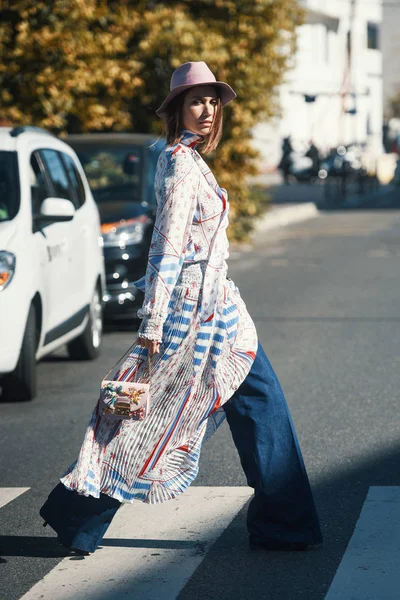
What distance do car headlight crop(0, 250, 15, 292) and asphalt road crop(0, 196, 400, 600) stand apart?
851 millimetres

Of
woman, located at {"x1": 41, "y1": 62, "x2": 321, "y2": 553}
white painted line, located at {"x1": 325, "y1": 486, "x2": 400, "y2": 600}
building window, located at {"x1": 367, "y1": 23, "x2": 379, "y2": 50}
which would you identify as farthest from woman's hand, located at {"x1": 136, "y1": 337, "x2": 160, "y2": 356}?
building window, located at {"x1": 367, "y1": 23, "x2": 379, "y2": 50}

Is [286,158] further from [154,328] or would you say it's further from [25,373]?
[154,328]

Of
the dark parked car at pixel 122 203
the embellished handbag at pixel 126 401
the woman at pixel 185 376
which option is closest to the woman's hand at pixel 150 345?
the woman at pixel 185 376

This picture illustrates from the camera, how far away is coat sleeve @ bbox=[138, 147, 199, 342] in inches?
174

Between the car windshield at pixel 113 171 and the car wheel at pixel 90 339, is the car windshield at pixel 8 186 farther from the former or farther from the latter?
the car windshield at pixel 113 171

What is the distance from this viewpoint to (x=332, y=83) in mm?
65688

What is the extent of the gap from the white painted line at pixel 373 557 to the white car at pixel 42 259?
295 cm

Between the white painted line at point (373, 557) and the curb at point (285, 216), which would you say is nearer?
the white painted line at point (373, 557)

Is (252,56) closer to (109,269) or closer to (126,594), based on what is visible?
(109,269)

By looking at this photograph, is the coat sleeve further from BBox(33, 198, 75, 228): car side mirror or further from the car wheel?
the car wheel

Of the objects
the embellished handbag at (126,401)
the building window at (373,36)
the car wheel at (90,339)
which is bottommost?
the car wheel at (90,339)

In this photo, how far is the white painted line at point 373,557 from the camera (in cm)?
423

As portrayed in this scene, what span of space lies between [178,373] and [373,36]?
247ft

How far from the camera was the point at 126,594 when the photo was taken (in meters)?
4.27
